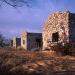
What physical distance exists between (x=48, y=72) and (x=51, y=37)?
582 inches

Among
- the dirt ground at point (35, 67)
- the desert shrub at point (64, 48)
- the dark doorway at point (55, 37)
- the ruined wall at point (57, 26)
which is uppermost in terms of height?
the ruined wall at point (57, 26)

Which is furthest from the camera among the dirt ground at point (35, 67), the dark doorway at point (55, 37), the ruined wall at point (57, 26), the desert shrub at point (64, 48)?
the dark doorway at point (55, 37)

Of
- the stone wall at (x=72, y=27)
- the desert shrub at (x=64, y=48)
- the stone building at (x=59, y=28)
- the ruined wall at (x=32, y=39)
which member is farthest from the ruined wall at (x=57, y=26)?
the ruined wall at (x=32, y=39)

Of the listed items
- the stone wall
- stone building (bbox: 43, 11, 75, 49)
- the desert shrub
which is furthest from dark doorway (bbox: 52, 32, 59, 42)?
the desert shrub

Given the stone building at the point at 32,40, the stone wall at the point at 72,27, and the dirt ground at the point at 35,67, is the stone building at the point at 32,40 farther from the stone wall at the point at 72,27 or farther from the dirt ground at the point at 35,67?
the dirt ground at the point at 35,67

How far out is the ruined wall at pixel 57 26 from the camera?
2615 centimetres

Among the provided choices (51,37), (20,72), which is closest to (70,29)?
(51,37)

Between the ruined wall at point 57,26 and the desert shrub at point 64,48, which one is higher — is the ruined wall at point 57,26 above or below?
above

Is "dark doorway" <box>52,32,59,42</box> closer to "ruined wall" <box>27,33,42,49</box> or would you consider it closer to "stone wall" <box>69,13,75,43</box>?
"stone wall" <box>69,13,75,43</box>

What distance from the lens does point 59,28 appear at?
2761 cm

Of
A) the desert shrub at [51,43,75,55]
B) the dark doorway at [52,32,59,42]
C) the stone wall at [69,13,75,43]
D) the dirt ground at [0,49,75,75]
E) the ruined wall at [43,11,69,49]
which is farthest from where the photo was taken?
the dark doorway at [52,32,59,42]

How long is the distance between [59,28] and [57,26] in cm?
53

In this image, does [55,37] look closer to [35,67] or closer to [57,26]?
[57,26]

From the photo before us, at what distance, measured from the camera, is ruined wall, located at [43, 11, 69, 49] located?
1029 inches
